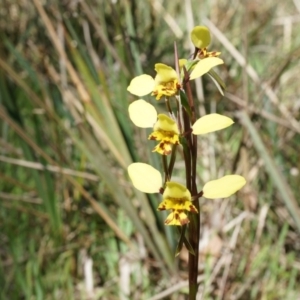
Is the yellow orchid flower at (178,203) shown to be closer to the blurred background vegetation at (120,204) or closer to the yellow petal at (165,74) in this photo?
the yellow petal at (165,74)

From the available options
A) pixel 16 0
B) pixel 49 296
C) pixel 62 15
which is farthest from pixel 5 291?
pixel 16 0

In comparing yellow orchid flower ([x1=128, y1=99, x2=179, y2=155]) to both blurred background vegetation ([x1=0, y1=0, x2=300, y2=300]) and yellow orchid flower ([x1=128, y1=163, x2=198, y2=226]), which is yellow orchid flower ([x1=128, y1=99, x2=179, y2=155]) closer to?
yellow orchid flower ([x1=128, y1=163, x2=198, y2=226])

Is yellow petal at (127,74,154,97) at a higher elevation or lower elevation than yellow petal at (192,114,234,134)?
higher

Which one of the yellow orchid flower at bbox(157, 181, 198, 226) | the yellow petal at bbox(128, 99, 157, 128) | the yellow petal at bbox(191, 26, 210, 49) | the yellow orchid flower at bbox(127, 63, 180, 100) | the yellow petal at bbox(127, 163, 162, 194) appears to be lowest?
the yellow orchid flower at bbox(157, 181, 198, 226)

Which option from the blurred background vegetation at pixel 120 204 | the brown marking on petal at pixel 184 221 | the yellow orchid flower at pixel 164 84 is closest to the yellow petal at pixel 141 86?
the yellow orchid flower at pixel 164 84

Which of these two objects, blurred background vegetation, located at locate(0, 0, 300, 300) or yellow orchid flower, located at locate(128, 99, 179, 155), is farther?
blurred background vegetation, located at locate(0, 0, 300, 300)

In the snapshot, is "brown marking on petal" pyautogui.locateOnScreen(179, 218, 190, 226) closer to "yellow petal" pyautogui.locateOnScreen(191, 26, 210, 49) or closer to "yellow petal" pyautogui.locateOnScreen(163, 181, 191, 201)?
"yellow petal" pyautogui.locateOnScreen(163, 181, 191, 201)

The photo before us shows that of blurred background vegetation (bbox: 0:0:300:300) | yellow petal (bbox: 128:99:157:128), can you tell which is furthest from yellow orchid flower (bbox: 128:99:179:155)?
blurred background vegetation (bbox: 0:0:300:300)
